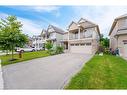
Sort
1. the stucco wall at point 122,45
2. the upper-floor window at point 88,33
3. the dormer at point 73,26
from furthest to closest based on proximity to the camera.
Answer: the dormer at point 73,26, the upper-floor window at point 88,33, the stucco wall at point 122,45

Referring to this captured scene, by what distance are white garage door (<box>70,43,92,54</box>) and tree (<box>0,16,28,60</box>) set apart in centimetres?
1125

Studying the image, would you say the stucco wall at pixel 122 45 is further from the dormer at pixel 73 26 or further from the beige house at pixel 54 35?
the beige house at pixel 54 35

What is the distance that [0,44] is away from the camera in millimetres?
11766

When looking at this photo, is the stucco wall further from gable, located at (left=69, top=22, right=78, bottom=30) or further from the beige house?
the beige house

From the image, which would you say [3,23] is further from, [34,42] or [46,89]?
[34,42]

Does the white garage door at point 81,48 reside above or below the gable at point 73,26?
below

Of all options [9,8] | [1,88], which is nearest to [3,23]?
[9,8]

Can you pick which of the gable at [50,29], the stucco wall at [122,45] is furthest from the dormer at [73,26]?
the stucco wall at [122,45]

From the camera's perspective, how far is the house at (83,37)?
19.9m

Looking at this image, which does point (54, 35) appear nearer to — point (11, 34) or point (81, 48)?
point (81, 48)

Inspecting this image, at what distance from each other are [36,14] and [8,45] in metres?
6.50

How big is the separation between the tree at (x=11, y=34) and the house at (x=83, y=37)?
11.3m

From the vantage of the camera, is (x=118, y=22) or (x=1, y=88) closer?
(x=1, y=88)
